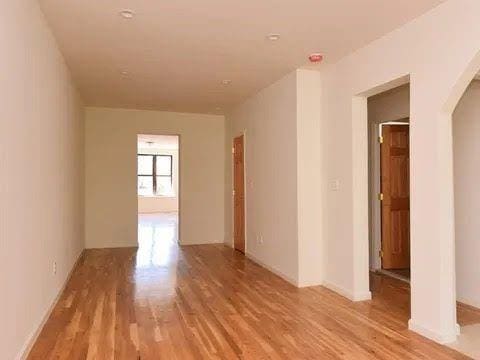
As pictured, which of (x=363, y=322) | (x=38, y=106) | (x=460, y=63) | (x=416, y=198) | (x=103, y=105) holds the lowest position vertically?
(x=363, y=322)

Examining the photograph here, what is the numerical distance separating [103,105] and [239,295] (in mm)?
4487

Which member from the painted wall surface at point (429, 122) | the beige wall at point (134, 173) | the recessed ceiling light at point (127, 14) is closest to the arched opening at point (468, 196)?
the painted wall surface at point (429, 122)

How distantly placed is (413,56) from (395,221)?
2.91 metres

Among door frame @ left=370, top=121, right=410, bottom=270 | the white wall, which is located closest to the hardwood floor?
the white wall

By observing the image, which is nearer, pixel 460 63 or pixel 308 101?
pixel 460 63

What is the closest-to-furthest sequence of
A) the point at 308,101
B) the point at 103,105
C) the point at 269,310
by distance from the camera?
the point at 269,310 → the point at 308,101 → the point at 103,105

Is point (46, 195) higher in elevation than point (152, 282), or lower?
higher

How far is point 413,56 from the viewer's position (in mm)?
3252

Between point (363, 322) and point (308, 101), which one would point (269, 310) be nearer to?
point (363, 322)

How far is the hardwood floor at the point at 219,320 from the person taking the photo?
9.24 ft

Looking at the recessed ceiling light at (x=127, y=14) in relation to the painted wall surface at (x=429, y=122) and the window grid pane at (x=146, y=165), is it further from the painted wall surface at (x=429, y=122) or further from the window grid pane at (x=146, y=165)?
the window grid pane at (x=146, y=165)

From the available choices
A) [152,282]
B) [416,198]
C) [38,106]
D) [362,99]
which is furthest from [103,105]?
[416,198]

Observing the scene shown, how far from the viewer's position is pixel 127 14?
124 inches

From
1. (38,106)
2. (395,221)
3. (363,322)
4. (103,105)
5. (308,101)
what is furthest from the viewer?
(103,105)
